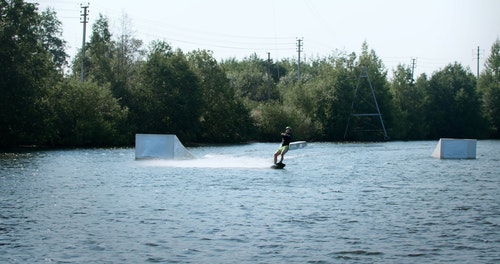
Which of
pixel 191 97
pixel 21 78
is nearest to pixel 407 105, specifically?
pixel 191 97

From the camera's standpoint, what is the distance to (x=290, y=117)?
104 m

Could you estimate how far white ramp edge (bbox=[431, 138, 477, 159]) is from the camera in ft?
198

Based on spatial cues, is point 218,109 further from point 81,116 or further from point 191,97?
point 81,116

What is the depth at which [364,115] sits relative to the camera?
11538cm

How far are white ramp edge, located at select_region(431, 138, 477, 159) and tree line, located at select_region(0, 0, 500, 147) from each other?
36.5 metres

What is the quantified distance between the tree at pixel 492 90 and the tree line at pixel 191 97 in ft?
0.70

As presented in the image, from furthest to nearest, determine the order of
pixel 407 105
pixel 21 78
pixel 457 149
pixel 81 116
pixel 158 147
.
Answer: pixel 407 105 → pixel 81 116 → pixel 21 78 → pixel 457 149 → pixel 158 147

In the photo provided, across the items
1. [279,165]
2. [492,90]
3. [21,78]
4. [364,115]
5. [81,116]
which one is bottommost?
[279,165]

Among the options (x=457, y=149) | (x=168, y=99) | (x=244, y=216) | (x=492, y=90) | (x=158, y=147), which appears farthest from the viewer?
(x=492, y=90)

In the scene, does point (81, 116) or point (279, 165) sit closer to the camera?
point (279, 165)

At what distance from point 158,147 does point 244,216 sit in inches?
981

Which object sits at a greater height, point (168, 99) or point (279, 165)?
point (168, 99)

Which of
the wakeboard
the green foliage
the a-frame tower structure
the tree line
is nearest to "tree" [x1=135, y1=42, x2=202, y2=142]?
the tree line

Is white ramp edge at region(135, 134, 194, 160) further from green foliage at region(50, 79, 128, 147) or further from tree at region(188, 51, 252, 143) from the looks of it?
tree at region(188, 51, 252, 143)
